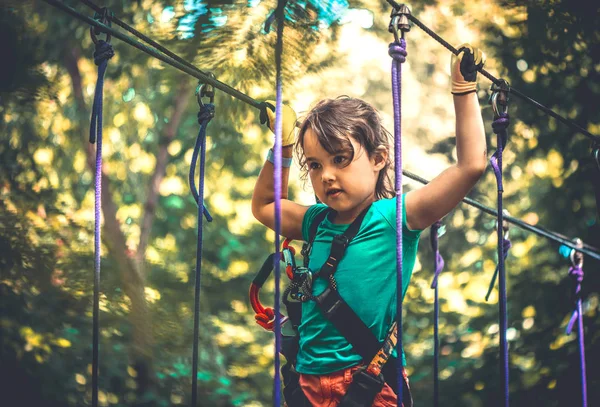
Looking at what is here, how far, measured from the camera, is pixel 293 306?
139 cm

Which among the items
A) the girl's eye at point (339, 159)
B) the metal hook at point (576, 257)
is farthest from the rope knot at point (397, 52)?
the metal hook at point (576, 257)

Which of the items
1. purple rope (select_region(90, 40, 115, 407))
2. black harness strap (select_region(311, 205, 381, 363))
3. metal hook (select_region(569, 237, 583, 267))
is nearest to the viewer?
purple rope (select_region(90, 40, 115, 407))

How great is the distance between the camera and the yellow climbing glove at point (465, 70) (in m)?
1.24

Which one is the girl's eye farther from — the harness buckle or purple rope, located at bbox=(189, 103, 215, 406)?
the harness buckle

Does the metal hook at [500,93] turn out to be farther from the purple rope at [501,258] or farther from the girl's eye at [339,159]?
the girl's eye at [339,159]

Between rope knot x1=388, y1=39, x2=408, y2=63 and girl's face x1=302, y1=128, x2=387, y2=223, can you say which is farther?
girl's face x1=302, y1=128, x2=387, y2=223

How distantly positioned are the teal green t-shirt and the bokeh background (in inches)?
82.9

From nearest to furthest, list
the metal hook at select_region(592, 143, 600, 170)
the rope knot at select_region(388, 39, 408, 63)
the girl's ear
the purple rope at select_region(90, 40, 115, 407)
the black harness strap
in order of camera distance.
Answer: the purple rope at select_region(90, 40, 115, 407) < the rope knot at select_region(388, 39, 408, 63) < the black harness strap < the girl's ear < the metal hook at select_region(592, 143, 600, 170)

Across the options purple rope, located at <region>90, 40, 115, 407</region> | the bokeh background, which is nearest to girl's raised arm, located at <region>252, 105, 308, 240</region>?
purple rope, located at <region>90, 40, 115, 407</region>

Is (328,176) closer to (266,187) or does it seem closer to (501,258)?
(266,187)

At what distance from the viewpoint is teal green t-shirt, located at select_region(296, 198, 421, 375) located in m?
1.30

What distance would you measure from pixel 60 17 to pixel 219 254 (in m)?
1.96

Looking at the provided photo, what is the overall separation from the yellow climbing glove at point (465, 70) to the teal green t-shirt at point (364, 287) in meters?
0.24

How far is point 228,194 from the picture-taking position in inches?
211
